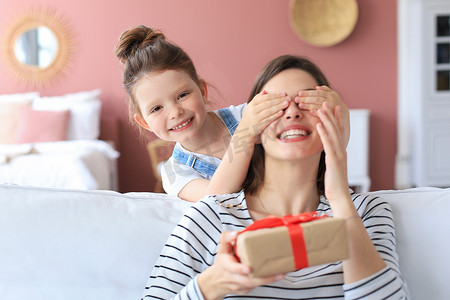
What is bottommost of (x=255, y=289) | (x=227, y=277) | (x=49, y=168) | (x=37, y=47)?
(x=49, y=168)

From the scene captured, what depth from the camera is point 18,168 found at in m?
3.57

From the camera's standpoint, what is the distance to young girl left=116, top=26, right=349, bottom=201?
4.20ft

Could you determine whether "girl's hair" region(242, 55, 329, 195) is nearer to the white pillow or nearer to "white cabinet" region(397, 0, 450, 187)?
the white pillow

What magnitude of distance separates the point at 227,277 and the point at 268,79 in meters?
0.50

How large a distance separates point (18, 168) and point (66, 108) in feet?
3.72

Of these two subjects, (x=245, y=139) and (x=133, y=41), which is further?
(x=133, y=41)

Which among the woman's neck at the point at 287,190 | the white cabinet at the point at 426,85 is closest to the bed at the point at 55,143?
the woman's neck at the point at 287,190

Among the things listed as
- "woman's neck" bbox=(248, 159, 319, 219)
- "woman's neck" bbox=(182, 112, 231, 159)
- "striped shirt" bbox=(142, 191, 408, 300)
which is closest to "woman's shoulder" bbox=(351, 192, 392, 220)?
"striped shirt" bbox=(142, 191, 408, 300)

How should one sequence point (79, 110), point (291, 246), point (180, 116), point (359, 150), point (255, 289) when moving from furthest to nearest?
point (359, 150) < point (79, 110) < point (180, 116) < point (255, 289) < point (291, 246)

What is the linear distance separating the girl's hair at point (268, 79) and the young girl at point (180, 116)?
0.13ft

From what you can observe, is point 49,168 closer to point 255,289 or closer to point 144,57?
point 144,57

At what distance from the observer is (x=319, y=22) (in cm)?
492

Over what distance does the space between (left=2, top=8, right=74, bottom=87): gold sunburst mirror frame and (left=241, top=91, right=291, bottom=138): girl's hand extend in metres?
4.18

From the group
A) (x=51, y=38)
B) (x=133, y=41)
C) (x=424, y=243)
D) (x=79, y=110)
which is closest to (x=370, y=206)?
(x=424, y=243)
